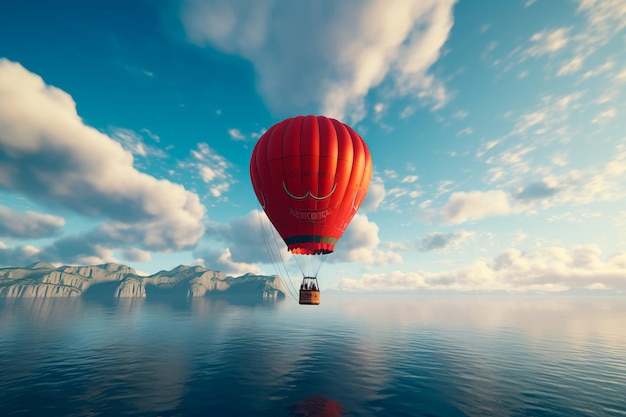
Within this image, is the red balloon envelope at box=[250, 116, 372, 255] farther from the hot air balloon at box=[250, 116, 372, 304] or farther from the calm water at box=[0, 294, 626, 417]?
the calm water at box=[0, 294, 626, 417]

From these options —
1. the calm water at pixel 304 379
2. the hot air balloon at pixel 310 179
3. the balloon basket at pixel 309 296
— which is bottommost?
the calm water at pixel 304 379

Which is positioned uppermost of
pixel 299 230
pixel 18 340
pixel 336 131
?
pixel 336 131

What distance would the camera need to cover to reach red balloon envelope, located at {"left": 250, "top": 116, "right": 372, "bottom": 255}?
1224 inches

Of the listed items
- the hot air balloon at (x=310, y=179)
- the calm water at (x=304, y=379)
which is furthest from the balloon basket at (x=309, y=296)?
the calm water at (x=304, y=379)

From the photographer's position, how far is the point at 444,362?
40250mm

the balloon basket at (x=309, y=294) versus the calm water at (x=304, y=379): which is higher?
the balloon basket at (x=309, y=294)

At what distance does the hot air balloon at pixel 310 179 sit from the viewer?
102 feet

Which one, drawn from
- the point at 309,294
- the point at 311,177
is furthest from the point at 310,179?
the point at 309,294

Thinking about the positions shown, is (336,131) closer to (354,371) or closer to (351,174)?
(351,174)

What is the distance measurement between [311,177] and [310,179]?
0.82ft

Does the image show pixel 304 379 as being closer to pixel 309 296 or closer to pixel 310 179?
pixel 309 296

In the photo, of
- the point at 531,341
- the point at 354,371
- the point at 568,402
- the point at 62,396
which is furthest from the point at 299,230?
the point at 531,341

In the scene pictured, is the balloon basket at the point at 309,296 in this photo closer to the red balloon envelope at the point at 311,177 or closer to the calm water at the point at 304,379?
the red balloon envelope at the point at 311,177

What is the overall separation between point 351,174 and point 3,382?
45.4m
